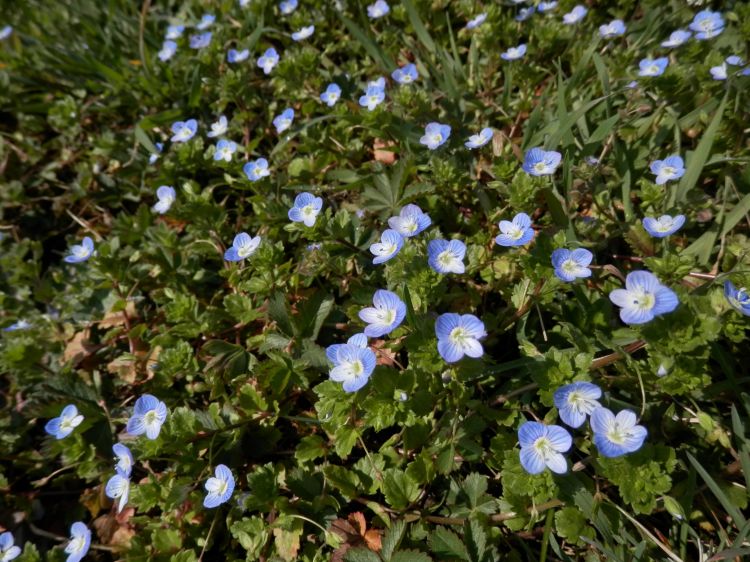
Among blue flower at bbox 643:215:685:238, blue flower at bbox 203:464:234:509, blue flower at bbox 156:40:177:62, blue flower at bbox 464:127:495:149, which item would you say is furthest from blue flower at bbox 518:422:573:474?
blue flower at bbox 156:40:177:62

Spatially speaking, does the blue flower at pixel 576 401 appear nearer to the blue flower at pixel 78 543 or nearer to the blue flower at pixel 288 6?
the blue flower at pixel 78 543

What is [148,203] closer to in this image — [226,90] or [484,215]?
[226,90]

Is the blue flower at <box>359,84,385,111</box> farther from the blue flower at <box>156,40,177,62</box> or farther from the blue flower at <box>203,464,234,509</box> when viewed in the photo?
the blue flower at <box>203,464,234,509</box>

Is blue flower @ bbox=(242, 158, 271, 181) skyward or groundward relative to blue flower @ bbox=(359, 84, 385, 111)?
skyward

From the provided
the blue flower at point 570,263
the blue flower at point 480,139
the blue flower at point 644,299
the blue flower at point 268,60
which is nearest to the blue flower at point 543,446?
the blue flower at point 644,299

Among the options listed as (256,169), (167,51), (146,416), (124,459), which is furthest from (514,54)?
(124,459)

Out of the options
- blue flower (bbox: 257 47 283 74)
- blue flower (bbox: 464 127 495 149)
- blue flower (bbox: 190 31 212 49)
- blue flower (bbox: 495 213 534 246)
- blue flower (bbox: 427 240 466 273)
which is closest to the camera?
blue flower (bbox: 427 240 466 273)

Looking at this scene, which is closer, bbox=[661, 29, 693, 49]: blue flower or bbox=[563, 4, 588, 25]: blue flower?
bbox=[661, 29, 693, 49]: blue flower
